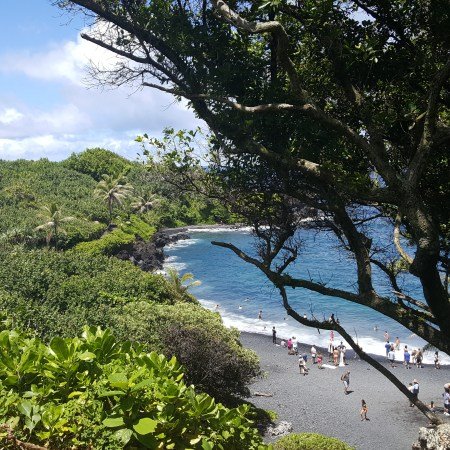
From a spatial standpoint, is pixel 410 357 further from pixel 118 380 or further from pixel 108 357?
pixel 118 380

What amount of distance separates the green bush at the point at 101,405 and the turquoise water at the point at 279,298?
20.4m

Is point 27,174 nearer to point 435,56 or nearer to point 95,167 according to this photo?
point 95,167

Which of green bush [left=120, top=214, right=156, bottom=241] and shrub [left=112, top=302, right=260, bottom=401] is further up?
green bush [left=120, top=214, right=156, bottom=241]

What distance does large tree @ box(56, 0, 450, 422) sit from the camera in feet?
15.9

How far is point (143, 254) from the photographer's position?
194 ft

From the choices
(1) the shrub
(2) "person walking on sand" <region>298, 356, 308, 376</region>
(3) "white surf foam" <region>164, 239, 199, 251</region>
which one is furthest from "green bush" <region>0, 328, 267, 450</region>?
(3) "white surf foam" <region>164, 239, 199, 251</region>

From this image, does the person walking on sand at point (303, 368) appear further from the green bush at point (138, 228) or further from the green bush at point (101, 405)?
the green bush at point (138, 228)

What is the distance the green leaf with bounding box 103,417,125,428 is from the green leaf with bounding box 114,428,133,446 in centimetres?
3

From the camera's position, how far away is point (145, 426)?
203 centimetres

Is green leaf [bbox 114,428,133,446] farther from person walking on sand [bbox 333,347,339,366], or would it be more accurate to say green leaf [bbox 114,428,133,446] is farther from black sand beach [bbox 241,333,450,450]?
person walking on sand [bbox 333,347,339,366]

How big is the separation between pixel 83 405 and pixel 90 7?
4.83 metres

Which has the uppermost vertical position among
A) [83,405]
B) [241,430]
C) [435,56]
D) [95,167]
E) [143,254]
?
[95,167]

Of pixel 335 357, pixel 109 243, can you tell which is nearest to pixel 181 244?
pixel 109 243

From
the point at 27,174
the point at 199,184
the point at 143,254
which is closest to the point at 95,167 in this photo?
the point at 27,174
